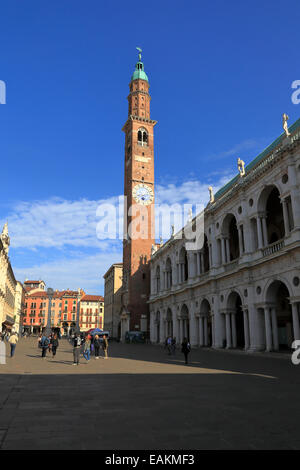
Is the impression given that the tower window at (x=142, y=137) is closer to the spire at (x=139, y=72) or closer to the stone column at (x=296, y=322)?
the spire at (x=139, y=72)

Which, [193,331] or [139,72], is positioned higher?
[139,72]

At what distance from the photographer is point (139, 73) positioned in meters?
74.1

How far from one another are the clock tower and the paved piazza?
48.6 meters

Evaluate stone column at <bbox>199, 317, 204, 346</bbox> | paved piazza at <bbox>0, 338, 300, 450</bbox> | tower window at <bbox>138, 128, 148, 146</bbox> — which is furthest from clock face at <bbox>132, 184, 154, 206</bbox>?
paved piazza at <bbox>0, 338, 300, 450</bbox>

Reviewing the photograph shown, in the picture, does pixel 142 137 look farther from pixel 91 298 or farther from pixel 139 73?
pixel 91 298

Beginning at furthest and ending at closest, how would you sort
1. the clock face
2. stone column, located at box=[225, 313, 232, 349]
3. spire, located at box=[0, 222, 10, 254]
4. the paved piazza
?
spire, located at box=[0, 222, 10, 254], the clock face, stone column, located at box=[225, 313, 232, 349], the paved piazza

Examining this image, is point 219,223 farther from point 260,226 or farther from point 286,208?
point 286,208

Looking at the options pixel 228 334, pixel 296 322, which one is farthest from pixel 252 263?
pixel 228 334

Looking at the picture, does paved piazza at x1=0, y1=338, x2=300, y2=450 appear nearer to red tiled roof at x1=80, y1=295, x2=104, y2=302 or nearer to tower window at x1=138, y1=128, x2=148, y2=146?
tower window at x1=138, y1=128, x2=148, y2=146

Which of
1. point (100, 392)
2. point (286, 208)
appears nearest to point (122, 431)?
point (100, 392)

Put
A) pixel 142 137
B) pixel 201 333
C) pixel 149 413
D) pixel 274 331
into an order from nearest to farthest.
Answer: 1. pixel 149 413
2. pixel 274 331
3. pixel 201 333
4. pixel 142 137

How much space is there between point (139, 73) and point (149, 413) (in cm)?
7637

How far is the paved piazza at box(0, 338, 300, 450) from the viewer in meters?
5.96
